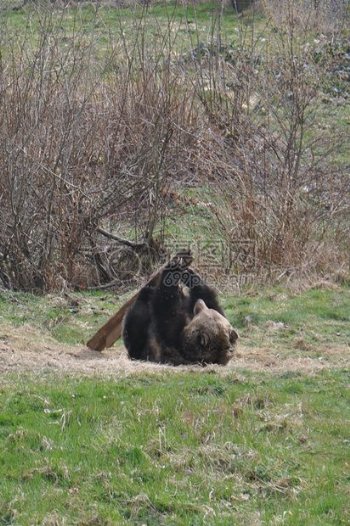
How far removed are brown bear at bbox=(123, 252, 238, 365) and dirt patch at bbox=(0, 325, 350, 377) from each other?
24 cm

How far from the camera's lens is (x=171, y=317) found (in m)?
10.8

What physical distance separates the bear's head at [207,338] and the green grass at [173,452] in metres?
0.72

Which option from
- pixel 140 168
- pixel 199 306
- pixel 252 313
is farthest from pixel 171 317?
pixel 140 168

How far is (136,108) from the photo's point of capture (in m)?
18.7

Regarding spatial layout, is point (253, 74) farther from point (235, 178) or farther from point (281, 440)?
point (281, 440)

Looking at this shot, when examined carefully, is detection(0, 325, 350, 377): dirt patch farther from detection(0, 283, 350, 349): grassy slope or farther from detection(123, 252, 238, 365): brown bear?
detection(0, 283, 350, 349): grassy slope

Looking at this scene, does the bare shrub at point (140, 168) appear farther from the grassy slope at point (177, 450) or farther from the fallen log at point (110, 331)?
the grassy slope at point (177, 450)

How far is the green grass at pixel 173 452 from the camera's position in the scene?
7016mm

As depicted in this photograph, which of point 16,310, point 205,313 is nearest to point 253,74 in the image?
point 16,310

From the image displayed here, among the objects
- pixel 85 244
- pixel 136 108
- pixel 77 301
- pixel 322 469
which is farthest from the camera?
pixel 136 108

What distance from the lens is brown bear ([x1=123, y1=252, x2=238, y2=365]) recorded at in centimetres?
1059

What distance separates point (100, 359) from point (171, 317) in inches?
32.6

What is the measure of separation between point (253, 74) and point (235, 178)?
368 centimetres

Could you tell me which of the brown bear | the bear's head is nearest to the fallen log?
the brown bear
